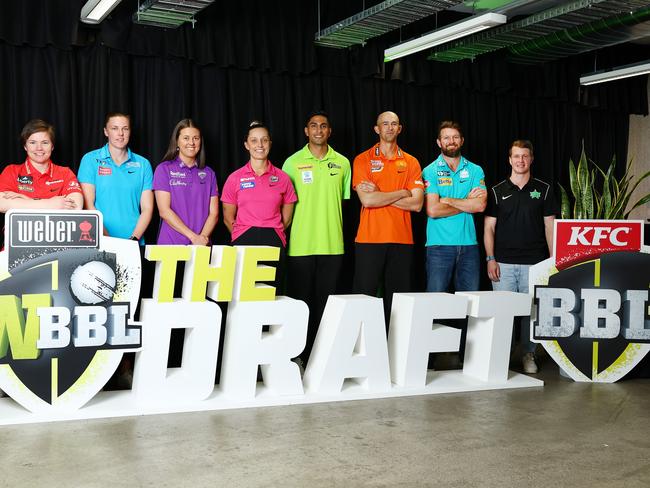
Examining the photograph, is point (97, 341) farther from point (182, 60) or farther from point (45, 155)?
point (182, 60)

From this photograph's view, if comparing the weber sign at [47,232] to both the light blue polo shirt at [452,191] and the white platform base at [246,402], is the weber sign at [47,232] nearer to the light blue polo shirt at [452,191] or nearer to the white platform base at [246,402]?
the white platform base at [246,402]

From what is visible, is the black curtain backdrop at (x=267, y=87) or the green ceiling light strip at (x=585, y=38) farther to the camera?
the green ceiling light strip at (x=585, y=38)

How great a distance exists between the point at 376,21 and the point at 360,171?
1.09m

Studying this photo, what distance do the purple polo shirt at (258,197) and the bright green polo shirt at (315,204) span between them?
0.11m

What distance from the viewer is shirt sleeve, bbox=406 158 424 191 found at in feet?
16.7

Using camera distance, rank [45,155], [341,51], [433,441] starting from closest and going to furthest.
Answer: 1. [433,441]
2. [45,155]
3. [341,51]

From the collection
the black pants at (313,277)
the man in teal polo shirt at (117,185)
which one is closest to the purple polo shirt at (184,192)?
the man in teal polo shirt at (117,185)

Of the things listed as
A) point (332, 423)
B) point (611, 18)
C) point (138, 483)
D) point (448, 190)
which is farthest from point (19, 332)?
point (611, 18)

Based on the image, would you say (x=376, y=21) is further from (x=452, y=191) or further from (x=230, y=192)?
(x=230, y=192)

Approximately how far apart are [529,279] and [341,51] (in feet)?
8.18

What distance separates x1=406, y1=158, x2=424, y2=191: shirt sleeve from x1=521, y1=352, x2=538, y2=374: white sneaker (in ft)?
4.59

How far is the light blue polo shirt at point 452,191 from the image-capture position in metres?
5.12

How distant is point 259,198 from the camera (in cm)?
479

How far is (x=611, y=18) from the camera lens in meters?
5.29
